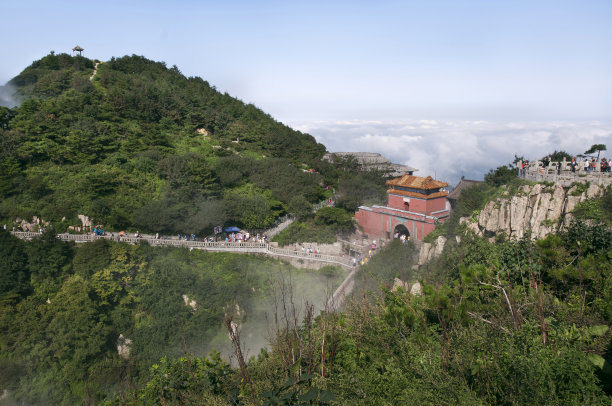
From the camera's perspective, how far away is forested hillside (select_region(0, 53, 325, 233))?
20234mm

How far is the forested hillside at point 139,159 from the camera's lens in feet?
66.4

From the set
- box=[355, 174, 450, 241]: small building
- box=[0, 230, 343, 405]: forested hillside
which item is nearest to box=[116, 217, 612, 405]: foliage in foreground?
box=[0, 230, 343, 405]: forested hillside

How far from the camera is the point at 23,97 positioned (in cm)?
3269

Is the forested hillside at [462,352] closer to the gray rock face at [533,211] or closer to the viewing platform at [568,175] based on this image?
the gray rock face at [533,211]

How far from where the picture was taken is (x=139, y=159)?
23953 mm

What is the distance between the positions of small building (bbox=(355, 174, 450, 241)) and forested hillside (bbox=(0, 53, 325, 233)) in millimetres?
4183

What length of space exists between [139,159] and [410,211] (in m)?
16.5

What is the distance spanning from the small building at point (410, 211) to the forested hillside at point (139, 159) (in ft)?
13.7

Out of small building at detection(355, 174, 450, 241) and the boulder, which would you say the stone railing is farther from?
the boulder

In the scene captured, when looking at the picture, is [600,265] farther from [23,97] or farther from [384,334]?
[23,97]

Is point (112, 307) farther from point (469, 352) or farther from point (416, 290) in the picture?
point (469, 352)

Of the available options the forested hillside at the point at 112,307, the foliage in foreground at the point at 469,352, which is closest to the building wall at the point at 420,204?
the forested hillside at the point at 112,307

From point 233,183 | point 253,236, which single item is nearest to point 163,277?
point 253,236

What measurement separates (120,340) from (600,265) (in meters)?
16.9
